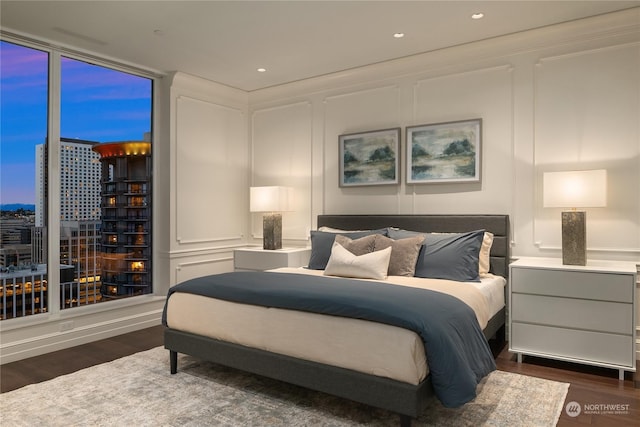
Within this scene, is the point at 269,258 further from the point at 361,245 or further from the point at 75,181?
the point at 75,181

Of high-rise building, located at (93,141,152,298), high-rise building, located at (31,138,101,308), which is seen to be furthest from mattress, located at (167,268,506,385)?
high-rise building, located at (93,141,152,298)

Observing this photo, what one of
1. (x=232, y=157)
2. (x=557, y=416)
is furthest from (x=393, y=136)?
(x=557, y=416)

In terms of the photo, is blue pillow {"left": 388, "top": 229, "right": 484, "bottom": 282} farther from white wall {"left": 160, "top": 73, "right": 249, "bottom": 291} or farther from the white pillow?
white wall {"left": 160, "top": 73, "right": 249, "bottom": 291}

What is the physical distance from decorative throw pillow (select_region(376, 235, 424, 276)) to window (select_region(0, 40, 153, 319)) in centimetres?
265

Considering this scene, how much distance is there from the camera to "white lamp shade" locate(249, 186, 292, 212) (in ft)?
15.5

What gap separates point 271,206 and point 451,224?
189 centimetres

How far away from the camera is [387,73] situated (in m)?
4.45

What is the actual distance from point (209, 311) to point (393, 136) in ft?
8.29

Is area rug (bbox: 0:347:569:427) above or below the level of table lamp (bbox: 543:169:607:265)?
below

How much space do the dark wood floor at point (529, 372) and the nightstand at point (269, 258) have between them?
118cm

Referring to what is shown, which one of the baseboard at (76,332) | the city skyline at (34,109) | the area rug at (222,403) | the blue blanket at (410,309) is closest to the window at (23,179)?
the city skyline at (34,109)

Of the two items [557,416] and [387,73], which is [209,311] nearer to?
[557,416]

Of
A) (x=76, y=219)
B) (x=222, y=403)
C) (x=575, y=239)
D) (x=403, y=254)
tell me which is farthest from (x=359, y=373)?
(x=76, y=219)

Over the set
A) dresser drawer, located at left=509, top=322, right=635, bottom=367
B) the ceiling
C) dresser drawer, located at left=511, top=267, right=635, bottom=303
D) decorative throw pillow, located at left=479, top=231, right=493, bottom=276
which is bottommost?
dresser drawer, located at left=509, top=322, right=635, bottom=367
